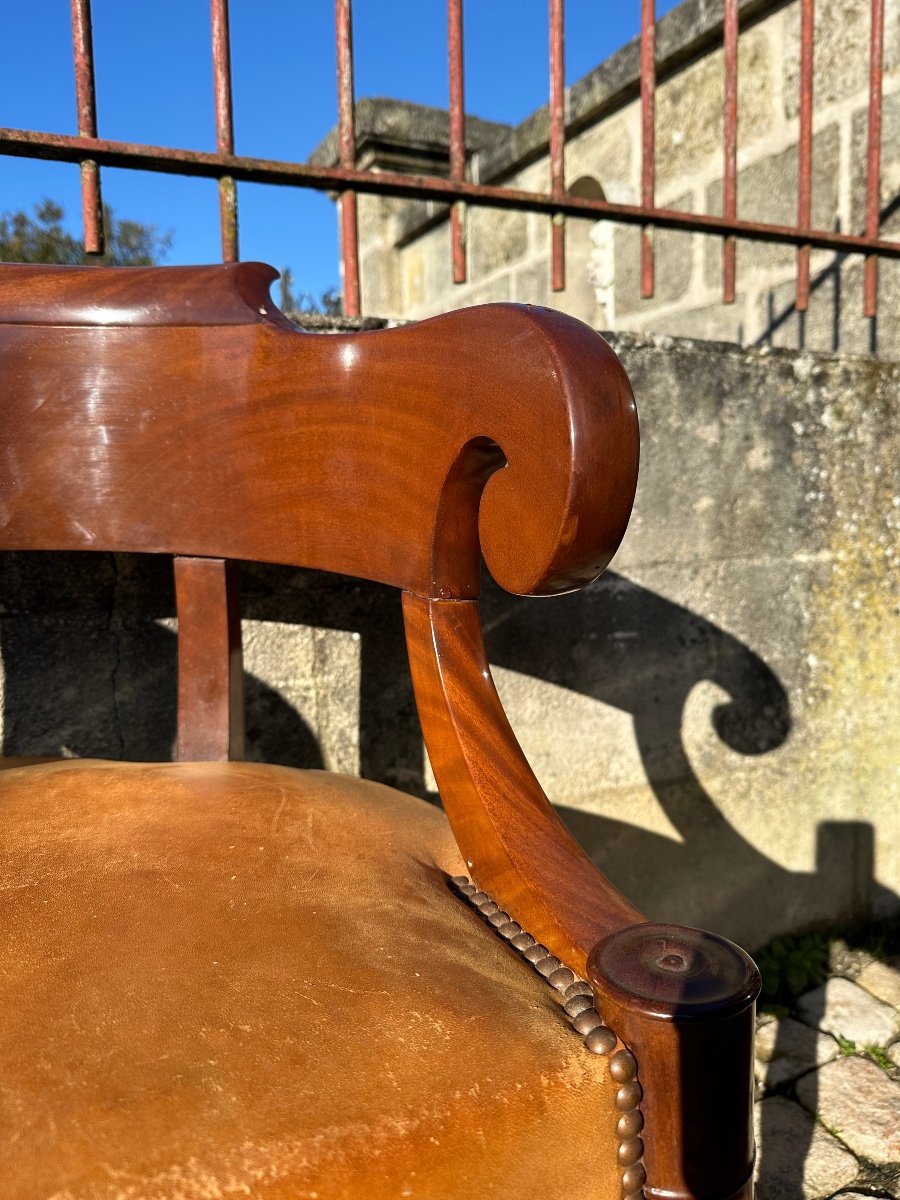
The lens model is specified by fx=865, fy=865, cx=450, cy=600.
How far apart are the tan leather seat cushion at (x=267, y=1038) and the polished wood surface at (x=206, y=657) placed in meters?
0.32

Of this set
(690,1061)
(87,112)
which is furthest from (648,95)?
(690,1061)

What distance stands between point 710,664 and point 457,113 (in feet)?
3.52

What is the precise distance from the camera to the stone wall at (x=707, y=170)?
243cm

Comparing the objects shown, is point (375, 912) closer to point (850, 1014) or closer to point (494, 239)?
point (850, 1014)

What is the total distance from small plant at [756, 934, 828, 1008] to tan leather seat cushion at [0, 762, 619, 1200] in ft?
4.34

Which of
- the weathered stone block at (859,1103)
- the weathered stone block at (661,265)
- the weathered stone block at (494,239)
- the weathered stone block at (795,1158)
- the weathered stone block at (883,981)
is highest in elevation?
the weathered stone block at (494,239)

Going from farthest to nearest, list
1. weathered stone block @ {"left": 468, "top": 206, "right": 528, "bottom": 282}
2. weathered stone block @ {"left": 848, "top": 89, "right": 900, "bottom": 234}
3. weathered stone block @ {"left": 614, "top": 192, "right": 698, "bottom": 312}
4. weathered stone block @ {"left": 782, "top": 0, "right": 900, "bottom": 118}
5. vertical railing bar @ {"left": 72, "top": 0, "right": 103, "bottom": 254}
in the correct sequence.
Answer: weathered stone block @ {"left": 468, "top": 206, "right": 528, "bottom": 282}
weathered stone block @ {"left": 614, "top": 192, "right": 698, "bottom": 312}
weathered stone block @ {"left": 782, "top": 0, "right": 900, "bottom": 118}
weathered stone block @ {"left": 848, "top": 89, "right": 900, "bottom": 234}
vertical railing bar @ {"left": 72, "top": 0, "right": 103, "bottom": 254}

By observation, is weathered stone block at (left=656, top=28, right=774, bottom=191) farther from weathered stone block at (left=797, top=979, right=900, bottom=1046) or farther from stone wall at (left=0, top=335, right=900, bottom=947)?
weathered stone block at (left=797, top=979, right=900, bottom=1046)

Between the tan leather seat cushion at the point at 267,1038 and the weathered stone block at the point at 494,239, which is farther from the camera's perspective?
the weathered stone block at the point at 494,239

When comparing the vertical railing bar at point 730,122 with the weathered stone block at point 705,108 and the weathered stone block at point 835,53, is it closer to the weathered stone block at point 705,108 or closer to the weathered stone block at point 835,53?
the weathered stone block at point 835,53

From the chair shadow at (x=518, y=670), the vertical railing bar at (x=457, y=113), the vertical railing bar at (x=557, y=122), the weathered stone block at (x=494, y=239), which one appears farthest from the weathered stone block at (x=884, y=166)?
the weathered stone block at (x=494, y=239)

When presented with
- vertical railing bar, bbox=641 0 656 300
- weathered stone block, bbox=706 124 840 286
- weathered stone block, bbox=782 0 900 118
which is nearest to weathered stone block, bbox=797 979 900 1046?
vertical railing bar, bbox=641 0 656 300

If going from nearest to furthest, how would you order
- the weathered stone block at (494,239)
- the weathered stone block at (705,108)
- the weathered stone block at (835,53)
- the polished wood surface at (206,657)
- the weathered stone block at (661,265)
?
the polished wood surface at (206,657)
the weathered stone block at (835,53)
the weathered stone block at (705,108)
the weathered stone block at (661,265)
the weathered stone block at (494,239)

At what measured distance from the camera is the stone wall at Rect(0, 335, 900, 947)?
1389mm
